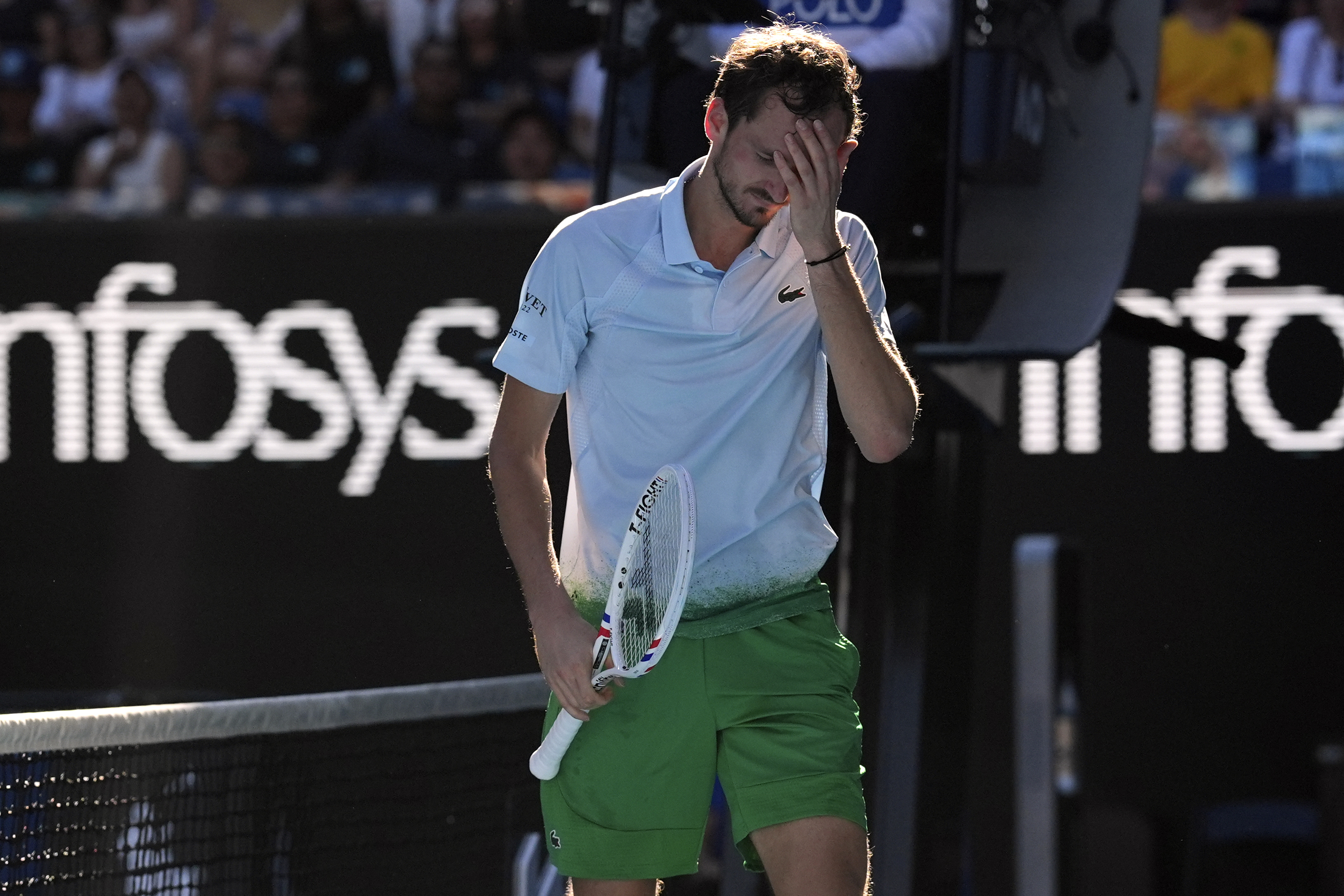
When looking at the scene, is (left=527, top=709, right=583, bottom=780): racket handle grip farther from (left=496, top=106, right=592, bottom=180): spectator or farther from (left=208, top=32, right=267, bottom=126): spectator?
(left=208, top=32, right=267, bottom=126): spectator

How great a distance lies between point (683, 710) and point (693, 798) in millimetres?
146

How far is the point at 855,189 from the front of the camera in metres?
4.57

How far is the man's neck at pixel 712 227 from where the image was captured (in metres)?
2.78

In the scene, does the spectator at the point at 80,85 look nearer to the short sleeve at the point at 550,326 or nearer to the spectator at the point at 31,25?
the spectator at the point at 31,25

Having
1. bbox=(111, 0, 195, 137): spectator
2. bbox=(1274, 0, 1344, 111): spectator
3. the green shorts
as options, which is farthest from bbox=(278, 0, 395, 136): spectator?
the green shorts

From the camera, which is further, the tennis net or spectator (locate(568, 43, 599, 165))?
spectator (locate(568, 43, 599, 165))

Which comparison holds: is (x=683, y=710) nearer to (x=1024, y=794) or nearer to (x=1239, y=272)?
(x=1024, y=794)

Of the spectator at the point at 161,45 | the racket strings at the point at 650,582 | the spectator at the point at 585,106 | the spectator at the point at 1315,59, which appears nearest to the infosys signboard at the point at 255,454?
the spectator at the point at 585,106

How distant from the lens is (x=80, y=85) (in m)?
8.22

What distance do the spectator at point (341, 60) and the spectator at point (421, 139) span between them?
0.71ft

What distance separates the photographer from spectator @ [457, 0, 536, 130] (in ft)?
24.6

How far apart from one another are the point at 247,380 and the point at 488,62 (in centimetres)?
205

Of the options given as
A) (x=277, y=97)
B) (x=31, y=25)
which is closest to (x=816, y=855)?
(x=277, y=97)

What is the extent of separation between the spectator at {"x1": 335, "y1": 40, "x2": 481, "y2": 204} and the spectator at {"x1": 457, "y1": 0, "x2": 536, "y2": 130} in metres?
0.07
